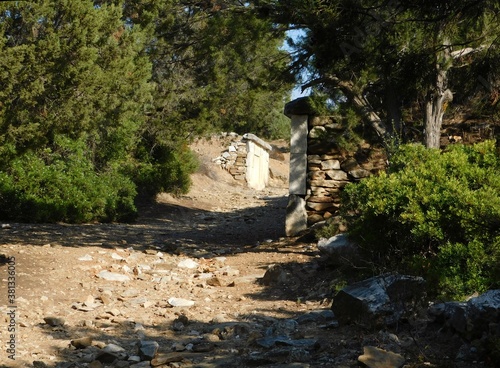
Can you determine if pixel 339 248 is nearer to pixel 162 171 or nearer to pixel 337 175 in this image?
pixel 337 175

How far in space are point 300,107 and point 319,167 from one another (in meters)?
1.08

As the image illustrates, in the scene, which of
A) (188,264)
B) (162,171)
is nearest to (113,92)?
(188,264)

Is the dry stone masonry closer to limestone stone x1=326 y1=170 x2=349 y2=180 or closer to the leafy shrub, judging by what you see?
the leafy shrub

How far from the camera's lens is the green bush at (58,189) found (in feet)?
44.9

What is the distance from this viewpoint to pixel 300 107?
11.8m

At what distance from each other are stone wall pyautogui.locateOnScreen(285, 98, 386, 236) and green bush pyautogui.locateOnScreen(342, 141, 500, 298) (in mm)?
3720

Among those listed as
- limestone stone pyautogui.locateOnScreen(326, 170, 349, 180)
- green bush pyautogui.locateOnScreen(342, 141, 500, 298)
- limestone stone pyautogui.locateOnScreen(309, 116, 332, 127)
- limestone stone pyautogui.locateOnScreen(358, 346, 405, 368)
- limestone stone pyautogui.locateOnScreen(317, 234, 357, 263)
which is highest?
limestone stone pyautogui.locateOnScreen(309, 116, 332, 127)

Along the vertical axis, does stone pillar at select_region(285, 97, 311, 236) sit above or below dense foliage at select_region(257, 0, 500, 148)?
below

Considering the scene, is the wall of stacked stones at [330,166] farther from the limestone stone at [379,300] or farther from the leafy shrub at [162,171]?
the leafy shrub at [162,171]

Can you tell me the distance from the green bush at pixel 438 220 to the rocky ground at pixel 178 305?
0.84 metres

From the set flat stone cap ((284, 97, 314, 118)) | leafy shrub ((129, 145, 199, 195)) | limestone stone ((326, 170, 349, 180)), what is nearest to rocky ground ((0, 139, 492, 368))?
limestone stone ((326, 170, 349, 180))

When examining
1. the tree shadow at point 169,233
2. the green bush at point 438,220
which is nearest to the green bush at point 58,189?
the tree shadow at point 169,233

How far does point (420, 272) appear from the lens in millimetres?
6477

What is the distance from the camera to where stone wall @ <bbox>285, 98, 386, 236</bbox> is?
1177 centimetres
